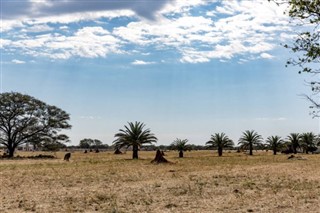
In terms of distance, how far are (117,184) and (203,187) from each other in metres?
4.01

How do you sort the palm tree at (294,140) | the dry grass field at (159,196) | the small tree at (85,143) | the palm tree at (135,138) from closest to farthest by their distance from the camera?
the dry grass field at (159,196) < the palm tree at (135,138) < the palm tree at (294,140) < the small tree at (85,143)

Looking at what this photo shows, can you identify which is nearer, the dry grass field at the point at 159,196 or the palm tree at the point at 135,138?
the dry grass field at the point at 159,196

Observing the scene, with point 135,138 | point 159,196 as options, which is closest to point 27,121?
point 135,138

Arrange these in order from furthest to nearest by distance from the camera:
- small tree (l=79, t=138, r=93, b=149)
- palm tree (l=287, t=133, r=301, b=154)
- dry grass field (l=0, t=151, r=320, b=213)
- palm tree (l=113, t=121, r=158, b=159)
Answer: small tree (l=79, t=138, r=93, b=149) < palm tree (l=287, t=133, r=301, b=154) < palm tree (l=113, t=121, r=158, b=159) < dry grass field (l=0, t=151, r=320, b=213)

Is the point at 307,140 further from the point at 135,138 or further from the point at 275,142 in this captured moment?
the point at 135,138

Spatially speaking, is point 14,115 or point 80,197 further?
point 14,115

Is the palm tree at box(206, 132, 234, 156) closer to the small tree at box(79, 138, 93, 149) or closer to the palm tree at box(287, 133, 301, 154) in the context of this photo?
the palm tree at box(287, 133, 301, 154)

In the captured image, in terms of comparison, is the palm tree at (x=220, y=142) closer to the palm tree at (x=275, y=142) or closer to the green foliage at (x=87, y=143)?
the palm tree at (x=275, y=142)

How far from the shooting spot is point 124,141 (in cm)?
4875

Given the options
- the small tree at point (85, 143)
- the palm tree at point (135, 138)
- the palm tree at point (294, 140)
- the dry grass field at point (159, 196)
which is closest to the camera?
the dry grass field at point (159, 196)

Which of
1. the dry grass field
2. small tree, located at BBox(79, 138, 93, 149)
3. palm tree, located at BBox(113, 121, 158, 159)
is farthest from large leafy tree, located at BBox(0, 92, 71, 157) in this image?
small tree, located at BBox(79, 138, 93, 149)

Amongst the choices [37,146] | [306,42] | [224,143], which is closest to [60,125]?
[37,146]

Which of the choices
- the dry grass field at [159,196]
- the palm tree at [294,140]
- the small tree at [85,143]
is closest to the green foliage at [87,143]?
the small tree at [85,143]

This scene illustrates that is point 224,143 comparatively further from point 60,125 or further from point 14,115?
point 14,115
